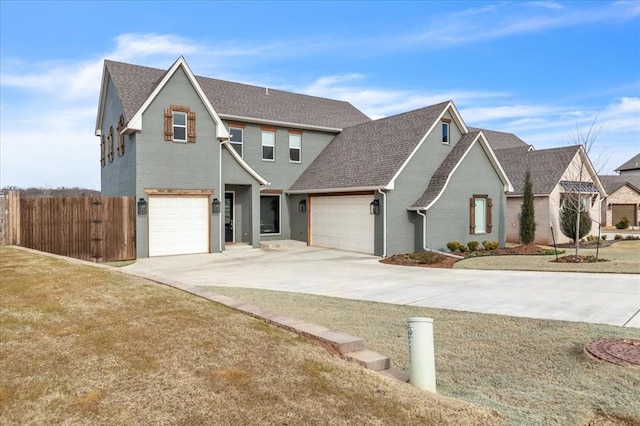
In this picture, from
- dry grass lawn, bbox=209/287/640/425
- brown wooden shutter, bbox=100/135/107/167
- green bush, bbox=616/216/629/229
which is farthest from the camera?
green bush, bbox=616/216/629/229

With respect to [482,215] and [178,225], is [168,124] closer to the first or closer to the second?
[178,225]

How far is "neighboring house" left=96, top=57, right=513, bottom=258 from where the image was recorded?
679 inches

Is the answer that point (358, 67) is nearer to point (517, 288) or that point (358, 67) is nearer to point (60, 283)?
point (517, 288)

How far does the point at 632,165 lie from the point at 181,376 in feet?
263

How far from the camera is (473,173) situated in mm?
20250

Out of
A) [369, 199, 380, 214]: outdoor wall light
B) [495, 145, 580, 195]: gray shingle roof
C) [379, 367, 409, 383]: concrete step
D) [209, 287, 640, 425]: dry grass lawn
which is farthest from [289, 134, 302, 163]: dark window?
[379, 367, 409, 383]: concrete step

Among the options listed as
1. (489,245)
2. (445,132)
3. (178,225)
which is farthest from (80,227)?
(489,245)

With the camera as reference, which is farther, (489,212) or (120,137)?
(489,212)

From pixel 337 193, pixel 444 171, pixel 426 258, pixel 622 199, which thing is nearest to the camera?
pixel 426 258

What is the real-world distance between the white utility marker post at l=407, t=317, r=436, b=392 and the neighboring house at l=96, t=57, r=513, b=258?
1337 centimetres

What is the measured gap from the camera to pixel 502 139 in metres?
40.8

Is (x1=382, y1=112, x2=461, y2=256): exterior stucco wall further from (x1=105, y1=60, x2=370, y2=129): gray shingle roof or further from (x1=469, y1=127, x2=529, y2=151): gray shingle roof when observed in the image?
(x1=469, y1=127, x2=529, y2=151): gray shingle roof

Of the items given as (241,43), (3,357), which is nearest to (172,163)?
(241,43)

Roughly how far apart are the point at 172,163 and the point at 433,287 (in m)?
12.1
